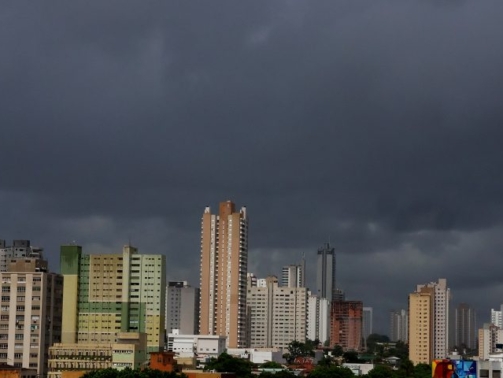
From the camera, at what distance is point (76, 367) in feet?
379

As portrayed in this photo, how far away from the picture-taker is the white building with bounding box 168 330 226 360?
162125mm

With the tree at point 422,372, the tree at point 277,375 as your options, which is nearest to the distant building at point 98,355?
the tree at point 277,375

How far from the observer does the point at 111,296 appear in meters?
129

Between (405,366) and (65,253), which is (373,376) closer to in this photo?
(405,366)

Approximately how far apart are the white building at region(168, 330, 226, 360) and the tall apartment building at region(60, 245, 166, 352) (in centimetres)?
2914

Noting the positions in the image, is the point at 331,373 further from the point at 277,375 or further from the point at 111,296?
the point at 111,296

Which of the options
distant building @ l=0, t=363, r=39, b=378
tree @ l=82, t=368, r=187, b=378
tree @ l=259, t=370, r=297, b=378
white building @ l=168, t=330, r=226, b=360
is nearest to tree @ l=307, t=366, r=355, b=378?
tree @ l=259, t=370, r=297, b=378

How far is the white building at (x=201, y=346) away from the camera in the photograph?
16212 cm

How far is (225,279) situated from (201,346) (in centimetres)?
1788

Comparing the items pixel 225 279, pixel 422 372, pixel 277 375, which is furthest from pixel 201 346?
pixel 277 375

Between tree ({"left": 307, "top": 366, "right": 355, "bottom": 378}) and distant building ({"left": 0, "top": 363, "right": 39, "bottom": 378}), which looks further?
tree ({"left": 307, "top": 366, "right": 355, "bottom": 378})

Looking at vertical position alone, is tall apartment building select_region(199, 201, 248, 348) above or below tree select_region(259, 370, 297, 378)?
above

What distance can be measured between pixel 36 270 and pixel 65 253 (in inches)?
289

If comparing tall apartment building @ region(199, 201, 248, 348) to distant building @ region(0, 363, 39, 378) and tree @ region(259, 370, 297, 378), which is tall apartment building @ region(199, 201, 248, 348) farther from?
distant building @ region(0, 363, 39, 378)
